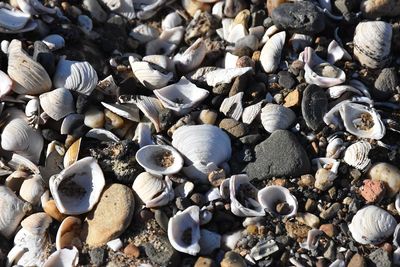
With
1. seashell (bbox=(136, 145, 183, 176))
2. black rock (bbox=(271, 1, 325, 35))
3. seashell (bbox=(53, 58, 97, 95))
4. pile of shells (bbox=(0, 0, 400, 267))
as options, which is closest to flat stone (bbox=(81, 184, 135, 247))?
pile of shells (bbox=(0, 0, 400, 267))

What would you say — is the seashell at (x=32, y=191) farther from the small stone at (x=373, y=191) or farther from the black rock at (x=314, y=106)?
the small stone at (x=373, y=191)

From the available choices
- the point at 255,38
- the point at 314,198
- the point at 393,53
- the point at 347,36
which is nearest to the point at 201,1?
the point at 255,38

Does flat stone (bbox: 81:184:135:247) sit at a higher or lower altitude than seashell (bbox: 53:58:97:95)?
lower

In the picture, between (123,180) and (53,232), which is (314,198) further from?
(53,232)

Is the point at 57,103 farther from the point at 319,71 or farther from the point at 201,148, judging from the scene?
the point at 319,71

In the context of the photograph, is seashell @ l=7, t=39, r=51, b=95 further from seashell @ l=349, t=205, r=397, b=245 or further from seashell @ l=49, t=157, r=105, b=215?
seashell @ l=349, t=205, r=397, b=245

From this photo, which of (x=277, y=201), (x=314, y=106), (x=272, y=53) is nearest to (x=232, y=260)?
(x=277, y=201)

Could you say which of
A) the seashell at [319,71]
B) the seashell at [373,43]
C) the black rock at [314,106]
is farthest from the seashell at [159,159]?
the seashell at [373,43]
